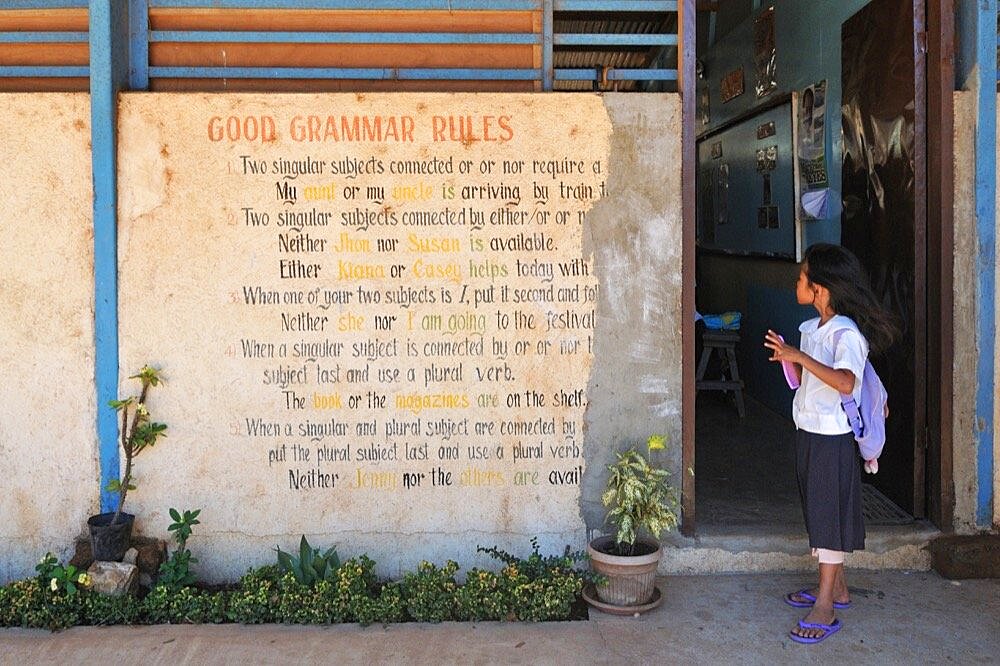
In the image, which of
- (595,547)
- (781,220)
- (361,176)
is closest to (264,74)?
(361,176)

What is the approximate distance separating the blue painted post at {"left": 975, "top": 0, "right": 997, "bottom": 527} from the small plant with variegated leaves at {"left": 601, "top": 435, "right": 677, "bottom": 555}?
1.58 meters

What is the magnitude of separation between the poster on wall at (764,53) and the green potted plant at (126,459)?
18.2 ft

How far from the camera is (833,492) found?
3.94m

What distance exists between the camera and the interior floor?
4.84m

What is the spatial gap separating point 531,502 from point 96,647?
1916 millimetres

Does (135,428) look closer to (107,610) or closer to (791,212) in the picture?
(107,610)

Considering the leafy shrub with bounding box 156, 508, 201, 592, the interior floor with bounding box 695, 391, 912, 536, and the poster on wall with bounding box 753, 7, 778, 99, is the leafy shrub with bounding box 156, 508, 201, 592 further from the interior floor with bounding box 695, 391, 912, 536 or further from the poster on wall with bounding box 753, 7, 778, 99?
the poster on wall with bounding box 753, 7, 778, 99

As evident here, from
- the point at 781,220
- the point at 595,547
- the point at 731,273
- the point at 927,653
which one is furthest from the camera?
the point at 731,273

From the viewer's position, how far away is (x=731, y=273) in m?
9.02

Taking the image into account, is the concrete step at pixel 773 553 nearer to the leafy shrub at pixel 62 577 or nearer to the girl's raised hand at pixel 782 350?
the girl's raised hand at pixel 782 350

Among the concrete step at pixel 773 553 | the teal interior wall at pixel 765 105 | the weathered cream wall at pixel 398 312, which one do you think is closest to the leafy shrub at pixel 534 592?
the weathered cream wall at pixel 398 312

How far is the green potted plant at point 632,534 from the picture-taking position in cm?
411

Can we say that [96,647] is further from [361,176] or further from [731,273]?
[731,273]

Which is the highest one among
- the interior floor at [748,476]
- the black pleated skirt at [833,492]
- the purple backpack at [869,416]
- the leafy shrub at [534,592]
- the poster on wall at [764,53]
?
the poster on wall at [764,53]
